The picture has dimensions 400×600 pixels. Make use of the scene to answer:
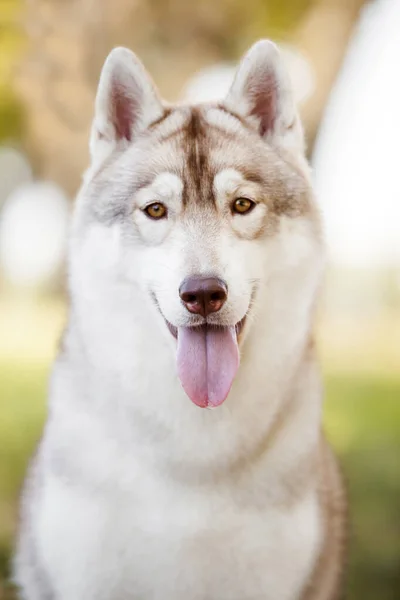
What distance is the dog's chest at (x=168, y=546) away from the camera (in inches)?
64.7

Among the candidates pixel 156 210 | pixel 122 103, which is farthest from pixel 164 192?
pixel 122 103

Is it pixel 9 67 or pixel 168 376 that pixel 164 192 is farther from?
pixel 9 67

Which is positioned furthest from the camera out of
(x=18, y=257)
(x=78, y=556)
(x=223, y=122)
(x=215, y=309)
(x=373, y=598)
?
(x=18, y=257)

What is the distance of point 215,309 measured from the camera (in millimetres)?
1485

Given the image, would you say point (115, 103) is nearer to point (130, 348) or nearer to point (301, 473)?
point (130, 348)

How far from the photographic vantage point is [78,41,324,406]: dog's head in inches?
60.2

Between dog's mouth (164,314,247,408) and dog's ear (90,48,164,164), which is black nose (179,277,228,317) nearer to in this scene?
dog's mouth (164,314,247,408)

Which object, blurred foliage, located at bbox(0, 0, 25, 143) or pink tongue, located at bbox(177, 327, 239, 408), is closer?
pink tongue, located at bbox(177, 327, 239, 408)

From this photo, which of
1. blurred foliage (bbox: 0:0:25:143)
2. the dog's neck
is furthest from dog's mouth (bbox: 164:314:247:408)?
blurred foliage (bbox: 0:0:25:143)

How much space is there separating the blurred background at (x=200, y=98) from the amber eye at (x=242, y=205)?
0.84 m

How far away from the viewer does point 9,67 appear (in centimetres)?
251

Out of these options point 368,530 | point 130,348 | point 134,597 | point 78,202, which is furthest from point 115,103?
point 368,530

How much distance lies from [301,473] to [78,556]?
574 mm

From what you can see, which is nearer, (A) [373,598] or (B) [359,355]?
(A) [373,598]
